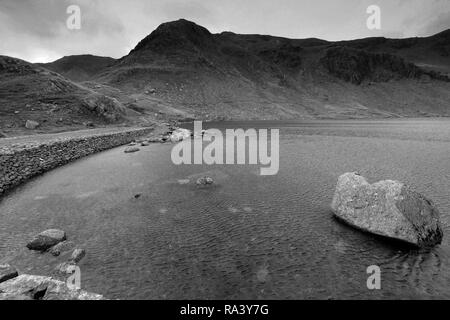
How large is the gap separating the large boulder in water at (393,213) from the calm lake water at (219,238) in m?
0.57

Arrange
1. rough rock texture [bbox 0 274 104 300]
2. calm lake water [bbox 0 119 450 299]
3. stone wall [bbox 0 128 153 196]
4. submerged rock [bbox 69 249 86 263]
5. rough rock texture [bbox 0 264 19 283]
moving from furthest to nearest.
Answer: stone wall [bbox 0 128 153 196], submerged rock [bbox 69 249 86 263], calm lake water [bbox 0 119 450 299], rough rock texture [bbox 0 264 19 283], rough rock texture [bbox 0 274 104 300]

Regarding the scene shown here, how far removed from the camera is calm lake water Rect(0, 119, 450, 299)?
9672mm

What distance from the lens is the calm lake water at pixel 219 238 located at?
967 centimetres

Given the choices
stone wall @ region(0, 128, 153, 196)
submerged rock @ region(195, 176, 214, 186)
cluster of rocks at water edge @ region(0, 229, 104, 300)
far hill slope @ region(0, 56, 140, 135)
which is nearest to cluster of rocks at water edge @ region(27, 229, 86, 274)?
cluster of rocks at water edge @ region(0, 229, 104, 300)

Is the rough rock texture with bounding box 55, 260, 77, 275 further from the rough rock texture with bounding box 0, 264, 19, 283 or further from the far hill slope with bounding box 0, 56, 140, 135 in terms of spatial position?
the far hill slope with bounding box 0, 56, 140, 135

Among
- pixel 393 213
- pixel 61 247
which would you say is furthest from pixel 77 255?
pixel 393 213

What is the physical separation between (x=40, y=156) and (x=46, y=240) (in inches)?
833

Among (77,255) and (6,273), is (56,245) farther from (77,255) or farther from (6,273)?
(6,273)

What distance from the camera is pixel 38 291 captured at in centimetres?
832

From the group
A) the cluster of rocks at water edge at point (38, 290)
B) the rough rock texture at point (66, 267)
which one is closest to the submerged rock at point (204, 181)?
the rough rock texture at point (66, 267)

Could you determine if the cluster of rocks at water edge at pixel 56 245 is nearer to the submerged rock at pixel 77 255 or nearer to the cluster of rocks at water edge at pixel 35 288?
the submerged rock at pixel 77 255

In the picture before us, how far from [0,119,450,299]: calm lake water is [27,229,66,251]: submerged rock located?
0.43 metres
